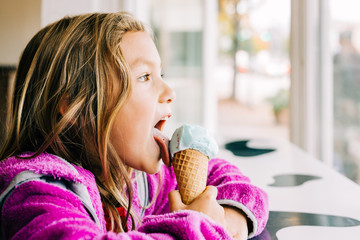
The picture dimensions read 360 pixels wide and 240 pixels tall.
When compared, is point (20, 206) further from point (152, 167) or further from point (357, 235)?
point (357, 235)

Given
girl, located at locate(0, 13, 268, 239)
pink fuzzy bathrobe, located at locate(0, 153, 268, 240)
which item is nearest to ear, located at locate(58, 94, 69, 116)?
girl, located at locate(0, 13, 268, 239)

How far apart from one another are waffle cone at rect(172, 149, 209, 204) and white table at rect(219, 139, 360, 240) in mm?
141

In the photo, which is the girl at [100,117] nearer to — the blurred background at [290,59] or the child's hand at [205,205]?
the child's hand at [205,205]

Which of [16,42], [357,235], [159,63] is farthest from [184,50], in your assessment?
[357,235]

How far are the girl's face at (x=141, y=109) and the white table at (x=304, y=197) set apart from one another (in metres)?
0.26

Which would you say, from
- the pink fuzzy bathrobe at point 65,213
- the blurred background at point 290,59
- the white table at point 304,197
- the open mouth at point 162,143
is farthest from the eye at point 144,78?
the blurred background at point 290,59

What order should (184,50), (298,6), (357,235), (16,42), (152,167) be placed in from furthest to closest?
(184,50)
(16,42)
(298,6)
(152,167)
(357,235)

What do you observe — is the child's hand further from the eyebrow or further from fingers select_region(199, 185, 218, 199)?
the eyebrow

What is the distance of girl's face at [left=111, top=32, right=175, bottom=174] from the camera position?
2.52 ft

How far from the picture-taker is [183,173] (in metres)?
0.75

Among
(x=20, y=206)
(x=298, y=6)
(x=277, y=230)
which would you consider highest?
(x=298, y=6)

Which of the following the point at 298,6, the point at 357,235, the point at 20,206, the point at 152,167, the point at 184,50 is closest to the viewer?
the point at 20,206

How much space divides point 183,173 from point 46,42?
0.36 m

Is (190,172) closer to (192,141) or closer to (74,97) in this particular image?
(192,141)
